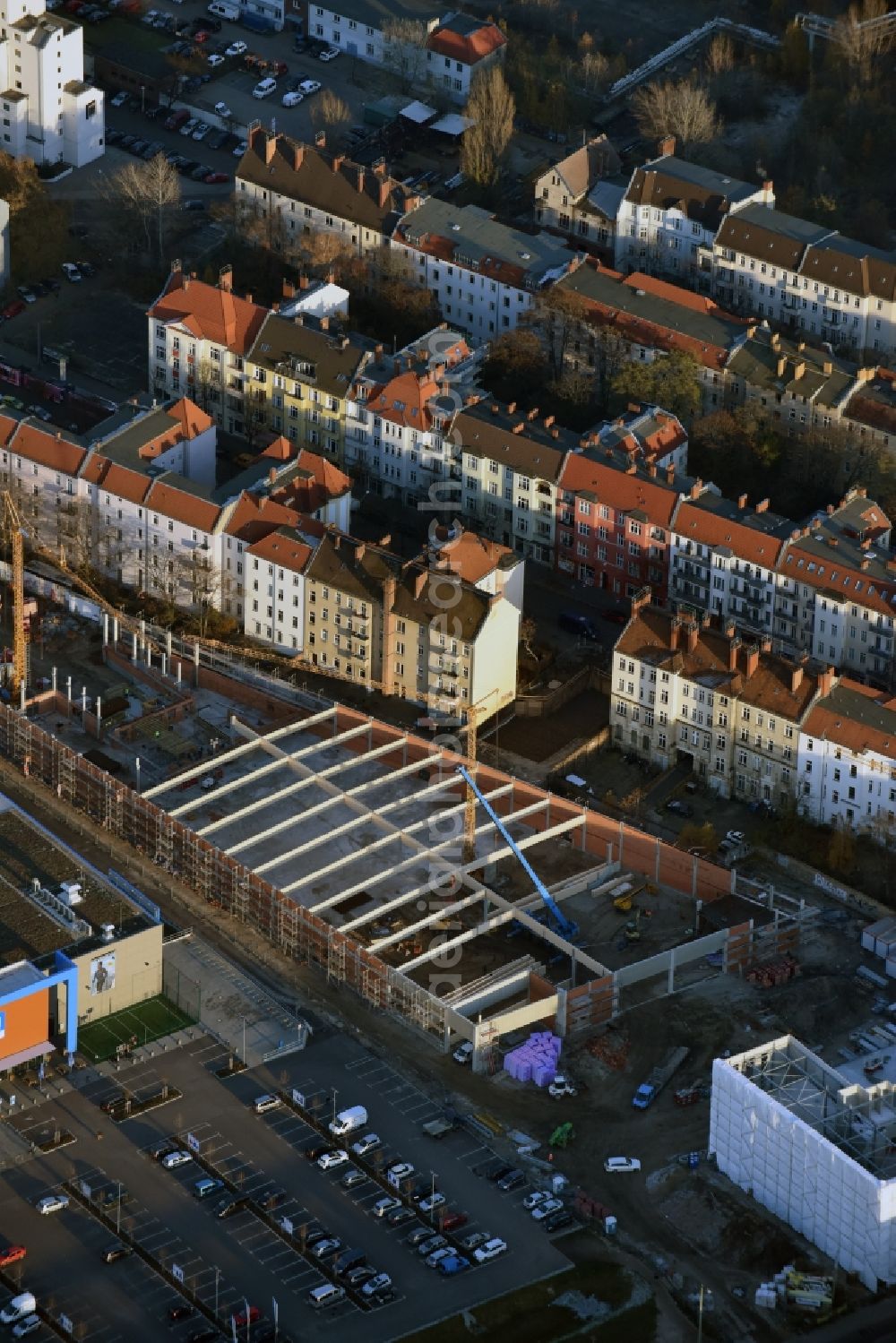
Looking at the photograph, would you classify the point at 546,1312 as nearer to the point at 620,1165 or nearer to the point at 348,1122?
the point at 620,1165

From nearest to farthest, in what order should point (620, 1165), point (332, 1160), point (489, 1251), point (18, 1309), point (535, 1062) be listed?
point (18, 1309) → point (489, 1251) → point (332, 1160) → point (620, 1165) → point (535, 1062)

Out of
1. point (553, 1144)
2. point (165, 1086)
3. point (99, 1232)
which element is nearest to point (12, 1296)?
point (99, 1232)

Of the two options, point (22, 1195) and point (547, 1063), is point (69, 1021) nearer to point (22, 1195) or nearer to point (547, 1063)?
point (22, 1195)

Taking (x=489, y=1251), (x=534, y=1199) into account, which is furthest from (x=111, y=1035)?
(x=489, y=1251)

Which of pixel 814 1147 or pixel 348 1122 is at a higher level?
pixel 814 1147

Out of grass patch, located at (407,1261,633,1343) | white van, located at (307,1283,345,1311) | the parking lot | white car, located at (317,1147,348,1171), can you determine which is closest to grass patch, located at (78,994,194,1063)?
the parking lot

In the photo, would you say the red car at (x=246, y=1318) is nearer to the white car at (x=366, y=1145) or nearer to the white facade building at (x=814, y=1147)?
the white car at (x=366, y=1145)

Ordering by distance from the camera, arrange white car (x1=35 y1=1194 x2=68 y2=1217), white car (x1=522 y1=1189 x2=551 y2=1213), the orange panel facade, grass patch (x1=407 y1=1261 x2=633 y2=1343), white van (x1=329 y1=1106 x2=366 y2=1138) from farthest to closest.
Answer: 1. the orange panel facade
2. white van (x1=329 y1=1106 x2=366 y2=1138)
3. white car (x1=522 y1=1189 x2=551 y2=1213)
4. white car (x1=35 y1=1194 x2=68 y2=1217)
5. grass patch (x1=407 y1=1261 x2=633 y2=1343)

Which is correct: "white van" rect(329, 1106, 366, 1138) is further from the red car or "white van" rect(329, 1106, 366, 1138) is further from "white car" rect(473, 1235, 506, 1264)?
the red car
